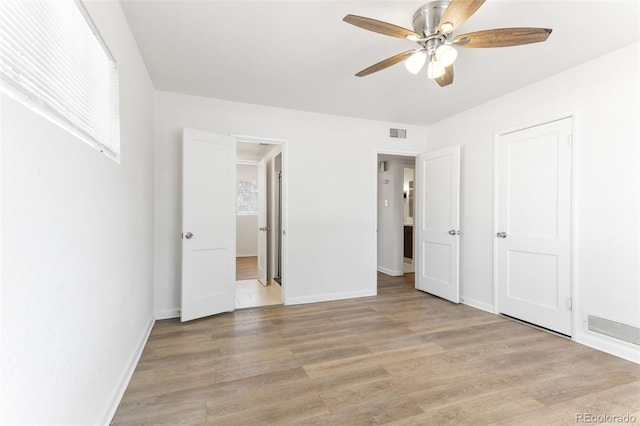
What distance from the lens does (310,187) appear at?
13.0ft

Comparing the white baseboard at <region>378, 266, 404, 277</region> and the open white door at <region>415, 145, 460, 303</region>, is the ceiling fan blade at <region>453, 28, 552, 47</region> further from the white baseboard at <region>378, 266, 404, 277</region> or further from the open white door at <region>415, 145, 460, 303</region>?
the white baseboard at <region>378, 266, 404, 277</region>

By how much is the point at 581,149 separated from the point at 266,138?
3.26 meters

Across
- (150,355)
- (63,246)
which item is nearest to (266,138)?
(150,355)

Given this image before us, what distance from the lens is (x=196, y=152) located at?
3.23 meters

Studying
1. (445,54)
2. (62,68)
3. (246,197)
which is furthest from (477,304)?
(246,197)

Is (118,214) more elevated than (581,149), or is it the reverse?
(581,149)

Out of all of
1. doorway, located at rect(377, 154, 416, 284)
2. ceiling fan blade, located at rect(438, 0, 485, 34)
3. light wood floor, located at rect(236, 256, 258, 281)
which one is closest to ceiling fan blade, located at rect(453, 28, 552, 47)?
ceiling fan blade, located at rect(438, 0, 485, 34)

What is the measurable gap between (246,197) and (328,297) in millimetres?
4892

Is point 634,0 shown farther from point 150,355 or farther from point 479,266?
point 150,355

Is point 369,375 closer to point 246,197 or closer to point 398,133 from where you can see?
point 398,133

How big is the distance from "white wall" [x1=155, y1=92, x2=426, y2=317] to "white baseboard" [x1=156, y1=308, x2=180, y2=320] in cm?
1

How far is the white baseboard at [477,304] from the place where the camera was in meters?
3.57

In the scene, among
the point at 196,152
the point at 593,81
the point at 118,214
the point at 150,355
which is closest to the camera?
the point at 118,214

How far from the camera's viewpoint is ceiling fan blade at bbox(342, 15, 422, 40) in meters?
1.65
